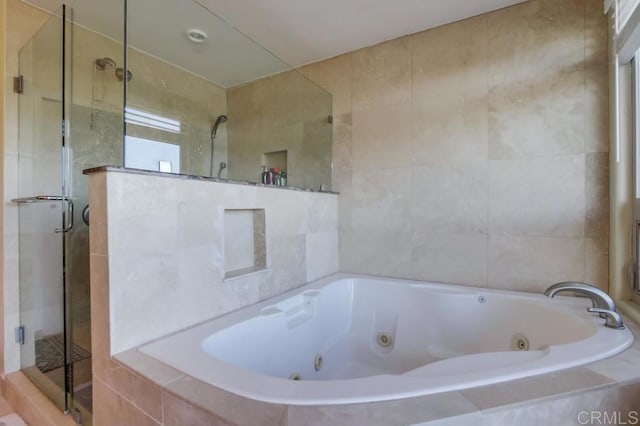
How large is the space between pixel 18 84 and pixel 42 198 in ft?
2.27

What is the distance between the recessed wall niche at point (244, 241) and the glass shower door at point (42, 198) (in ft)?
2.68

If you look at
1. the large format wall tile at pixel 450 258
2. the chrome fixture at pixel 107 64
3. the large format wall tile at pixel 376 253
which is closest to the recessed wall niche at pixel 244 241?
the large format wall tile at pixel 376 253

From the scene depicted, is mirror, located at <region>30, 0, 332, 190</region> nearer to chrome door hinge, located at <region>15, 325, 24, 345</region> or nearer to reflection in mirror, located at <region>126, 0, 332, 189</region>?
reflection in mirror, located at <region>126, 0, 332, 189</region>

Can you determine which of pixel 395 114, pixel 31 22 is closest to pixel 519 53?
pixel 395 114

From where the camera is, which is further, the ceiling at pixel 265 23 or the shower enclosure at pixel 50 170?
the ceiling at pixel 265 23

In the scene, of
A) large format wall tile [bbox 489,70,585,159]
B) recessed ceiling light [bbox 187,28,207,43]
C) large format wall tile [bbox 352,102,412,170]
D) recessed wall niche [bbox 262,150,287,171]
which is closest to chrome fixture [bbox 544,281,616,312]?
large format wall tile [bbox 489,70,585,159]

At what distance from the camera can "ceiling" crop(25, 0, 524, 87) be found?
5.54ft

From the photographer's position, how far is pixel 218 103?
2.63m

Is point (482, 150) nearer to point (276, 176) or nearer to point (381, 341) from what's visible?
point (381, 341)

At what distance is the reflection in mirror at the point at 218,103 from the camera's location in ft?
6.33

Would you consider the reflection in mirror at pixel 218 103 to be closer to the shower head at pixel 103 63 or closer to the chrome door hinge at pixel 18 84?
the shower head at pixel 103 63

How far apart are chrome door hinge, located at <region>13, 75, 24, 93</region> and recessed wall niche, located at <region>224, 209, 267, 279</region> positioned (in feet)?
4.45

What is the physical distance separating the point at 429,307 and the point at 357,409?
1204mm

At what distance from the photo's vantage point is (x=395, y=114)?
6.61 ft
